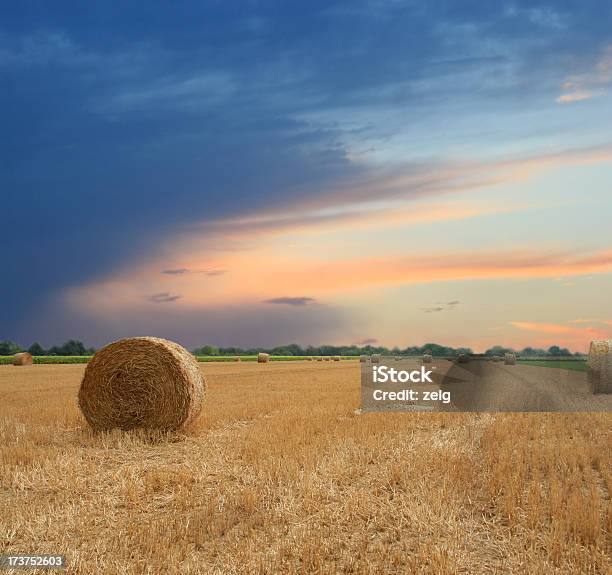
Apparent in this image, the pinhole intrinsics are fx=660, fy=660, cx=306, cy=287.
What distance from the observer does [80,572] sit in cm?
545

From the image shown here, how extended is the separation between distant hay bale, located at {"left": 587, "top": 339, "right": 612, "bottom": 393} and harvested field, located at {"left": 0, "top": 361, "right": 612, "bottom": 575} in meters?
9.95

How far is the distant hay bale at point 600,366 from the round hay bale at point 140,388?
1495 cm

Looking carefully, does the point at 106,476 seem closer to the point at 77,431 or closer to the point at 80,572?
the point at 80,572

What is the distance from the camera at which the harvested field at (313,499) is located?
5777 millimetres

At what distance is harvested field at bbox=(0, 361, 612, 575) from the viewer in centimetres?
578

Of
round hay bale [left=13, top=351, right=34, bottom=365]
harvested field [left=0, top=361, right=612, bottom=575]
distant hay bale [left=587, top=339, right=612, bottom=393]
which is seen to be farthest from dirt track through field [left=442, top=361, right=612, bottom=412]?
round hay bale [left=13, top=351, right=34, bottom=365]

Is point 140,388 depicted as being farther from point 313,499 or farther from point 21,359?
point 21,359

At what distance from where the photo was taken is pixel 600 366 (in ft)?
72.8

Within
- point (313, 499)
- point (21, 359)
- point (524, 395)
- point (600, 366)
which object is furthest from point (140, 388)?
point (21, 359)

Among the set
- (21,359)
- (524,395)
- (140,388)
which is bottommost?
(21,359)

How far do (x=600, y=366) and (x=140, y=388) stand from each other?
16.1m

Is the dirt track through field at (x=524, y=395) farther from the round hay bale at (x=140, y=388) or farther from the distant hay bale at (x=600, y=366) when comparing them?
the round hay bale at (x=140, y=388)

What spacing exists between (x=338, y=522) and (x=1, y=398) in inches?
641

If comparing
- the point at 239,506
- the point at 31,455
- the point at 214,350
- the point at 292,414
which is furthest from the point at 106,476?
the point at 214,350
